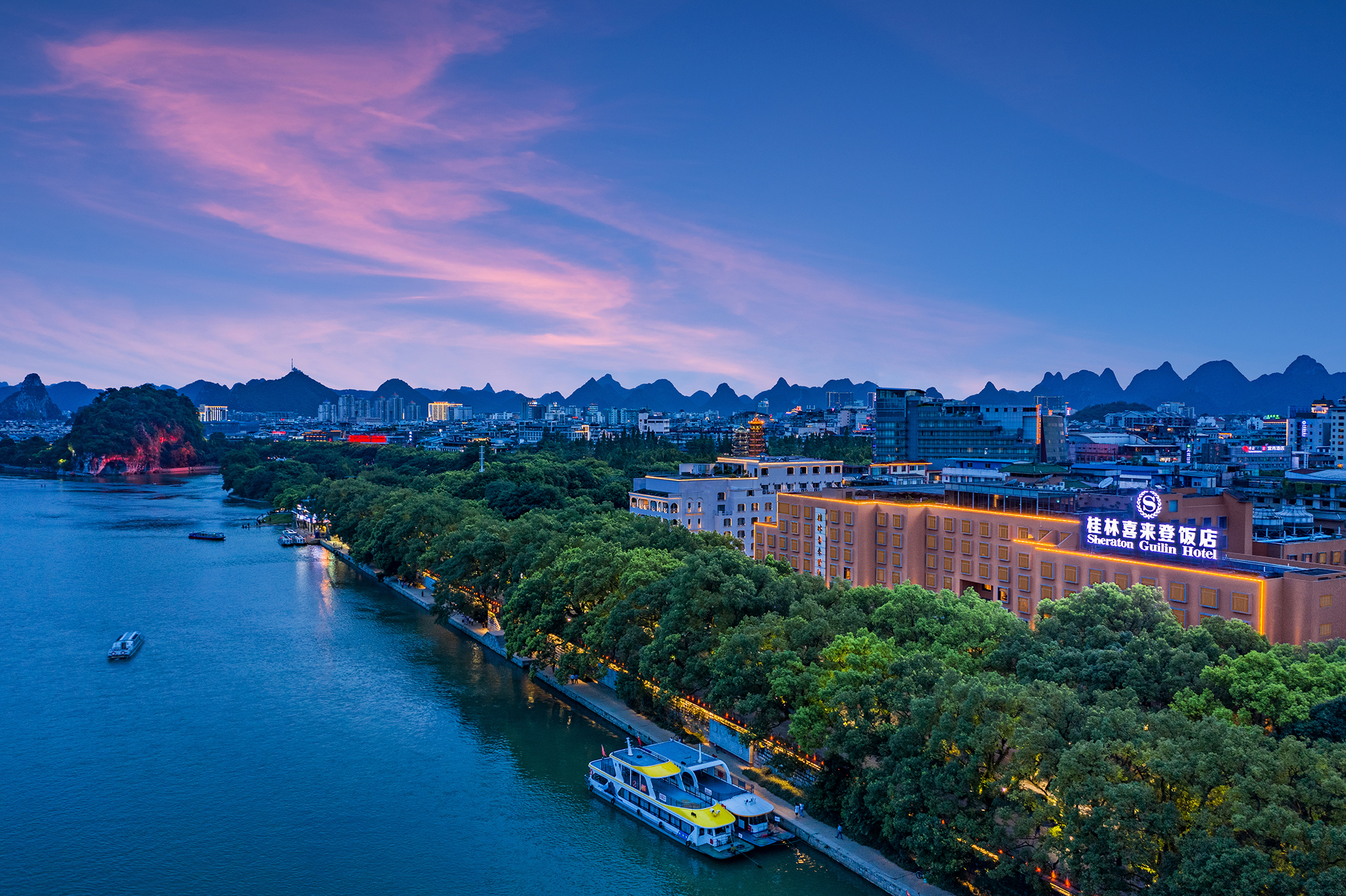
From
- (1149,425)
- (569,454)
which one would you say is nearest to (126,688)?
(569,454)

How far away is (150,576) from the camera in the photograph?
5900cm

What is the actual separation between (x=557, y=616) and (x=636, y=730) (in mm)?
6783

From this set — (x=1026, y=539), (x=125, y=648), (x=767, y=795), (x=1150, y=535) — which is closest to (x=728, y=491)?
(x=1026, y=539)

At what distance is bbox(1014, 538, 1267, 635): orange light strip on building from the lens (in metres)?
26.2

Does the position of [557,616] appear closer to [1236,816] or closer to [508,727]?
[508,727]

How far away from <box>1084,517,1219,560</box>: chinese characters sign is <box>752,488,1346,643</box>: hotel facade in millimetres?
36

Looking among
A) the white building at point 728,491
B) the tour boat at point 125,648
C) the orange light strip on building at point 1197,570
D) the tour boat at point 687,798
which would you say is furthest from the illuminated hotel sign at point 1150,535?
the tour boat at point 125,648

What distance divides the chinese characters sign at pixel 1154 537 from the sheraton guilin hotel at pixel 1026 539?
44mm

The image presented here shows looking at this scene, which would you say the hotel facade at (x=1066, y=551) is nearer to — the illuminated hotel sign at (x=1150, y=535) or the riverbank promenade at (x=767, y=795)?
the illuminated hotel sign at (x=1150, y=535)

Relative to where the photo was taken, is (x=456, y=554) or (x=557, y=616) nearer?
(x=557, y=616)

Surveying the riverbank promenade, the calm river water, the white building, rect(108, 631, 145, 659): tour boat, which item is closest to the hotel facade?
the white building

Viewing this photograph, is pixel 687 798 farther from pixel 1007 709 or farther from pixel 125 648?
pixel 125 648

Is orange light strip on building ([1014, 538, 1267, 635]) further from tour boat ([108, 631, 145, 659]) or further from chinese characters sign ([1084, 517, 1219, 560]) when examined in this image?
tour boat ([108, 631, 145, 659])

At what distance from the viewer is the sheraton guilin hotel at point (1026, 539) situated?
26844 millimetres
